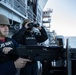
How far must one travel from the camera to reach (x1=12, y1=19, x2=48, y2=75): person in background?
2.52 m

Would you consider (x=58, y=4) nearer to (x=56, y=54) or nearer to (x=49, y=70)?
(x=49, y=70)

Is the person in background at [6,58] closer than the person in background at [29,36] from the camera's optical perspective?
Yes

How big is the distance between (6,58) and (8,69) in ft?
0.43

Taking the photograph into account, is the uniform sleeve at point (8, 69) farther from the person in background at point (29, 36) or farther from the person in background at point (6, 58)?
the person in background at point (29, 36)

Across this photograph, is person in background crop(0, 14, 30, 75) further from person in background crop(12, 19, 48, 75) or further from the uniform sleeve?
person in background crop(12, 19, 48, 75)

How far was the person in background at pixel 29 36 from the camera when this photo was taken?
2.52 m

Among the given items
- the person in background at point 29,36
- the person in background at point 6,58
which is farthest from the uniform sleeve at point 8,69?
the person in background at point 29,36

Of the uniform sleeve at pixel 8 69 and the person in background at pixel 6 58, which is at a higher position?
the person in background at pixel 6 58

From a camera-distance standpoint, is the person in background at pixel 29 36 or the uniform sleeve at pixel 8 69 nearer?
the uniform sleeve at pixel 8 69

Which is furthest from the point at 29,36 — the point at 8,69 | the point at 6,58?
the point at 8,69

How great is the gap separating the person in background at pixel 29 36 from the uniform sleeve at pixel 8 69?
0.85 m

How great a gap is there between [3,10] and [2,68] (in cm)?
182

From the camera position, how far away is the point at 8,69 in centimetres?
161

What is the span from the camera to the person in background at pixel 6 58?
1541mm
